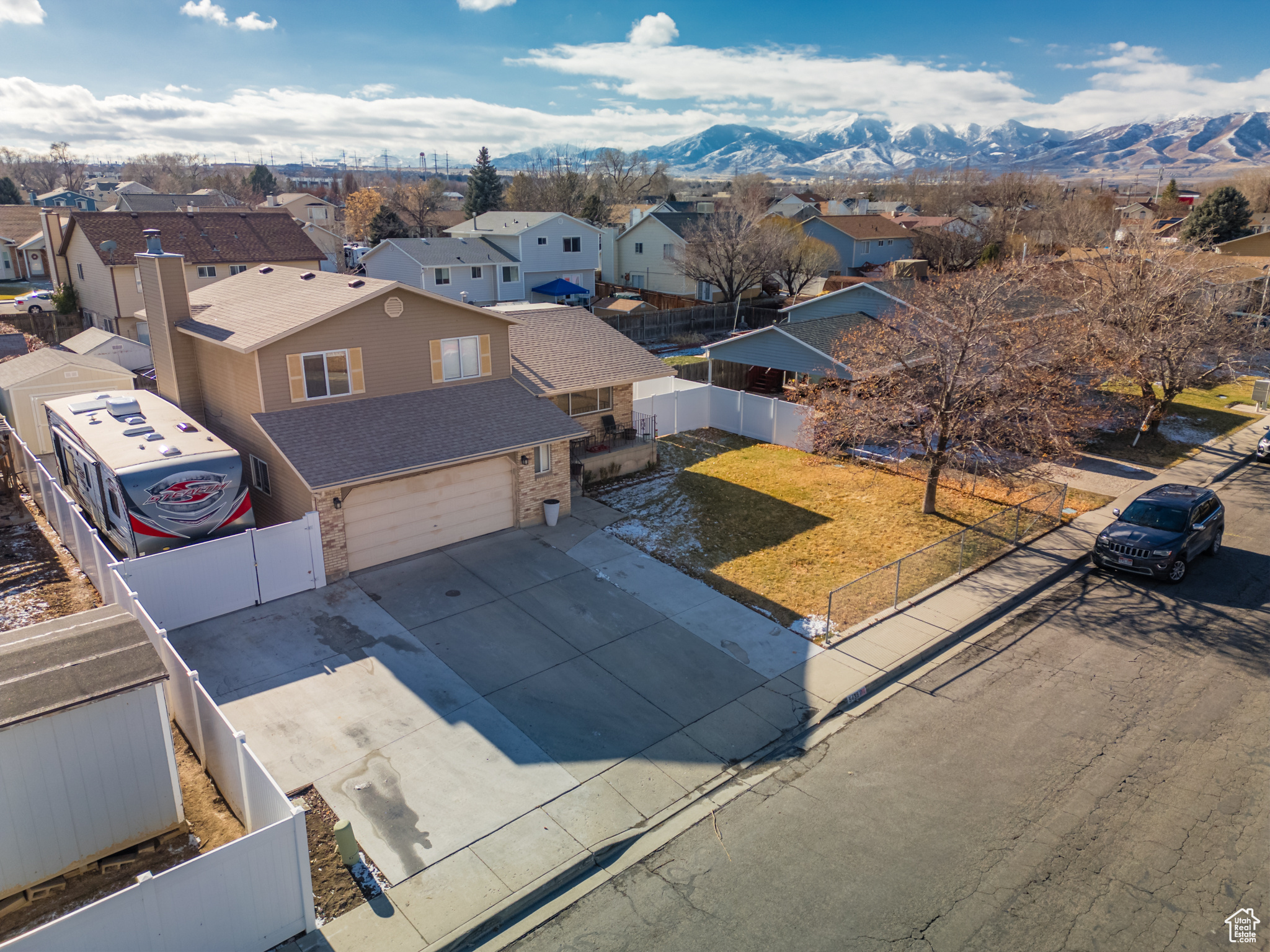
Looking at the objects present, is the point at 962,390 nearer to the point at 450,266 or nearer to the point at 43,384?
the point at 43,384

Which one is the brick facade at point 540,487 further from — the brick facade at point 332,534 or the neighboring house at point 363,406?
the brick facade at point 332,534

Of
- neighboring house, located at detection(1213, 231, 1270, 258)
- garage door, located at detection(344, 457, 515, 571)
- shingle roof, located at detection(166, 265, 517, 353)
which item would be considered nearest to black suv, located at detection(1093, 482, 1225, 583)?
garage door, located at detection(344, 457, 515, 571)

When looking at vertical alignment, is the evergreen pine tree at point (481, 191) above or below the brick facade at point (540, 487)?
above

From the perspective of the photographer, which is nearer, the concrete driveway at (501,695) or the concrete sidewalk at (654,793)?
the concrete sidewalk at (654,793)

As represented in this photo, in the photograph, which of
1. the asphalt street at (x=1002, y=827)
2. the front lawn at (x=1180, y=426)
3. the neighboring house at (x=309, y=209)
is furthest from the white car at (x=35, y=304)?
the front lawn at (x=1180, y=426)

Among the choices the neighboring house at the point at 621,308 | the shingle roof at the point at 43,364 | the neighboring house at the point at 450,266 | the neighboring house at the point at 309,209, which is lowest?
the neighboring house at the point at 621,308

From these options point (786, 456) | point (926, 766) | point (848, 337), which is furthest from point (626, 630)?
point (848, 337)
